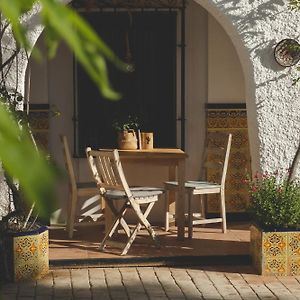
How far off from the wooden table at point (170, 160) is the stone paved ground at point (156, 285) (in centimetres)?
84

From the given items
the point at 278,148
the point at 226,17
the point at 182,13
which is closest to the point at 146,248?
the point at 278,148

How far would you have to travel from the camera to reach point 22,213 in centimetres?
582

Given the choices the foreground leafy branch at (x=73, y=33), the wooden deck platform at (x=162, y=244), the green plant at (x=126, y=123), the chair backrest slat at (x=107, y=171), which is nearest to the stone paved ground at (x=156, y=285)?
the wooden deck platform at (x=162, y=244)

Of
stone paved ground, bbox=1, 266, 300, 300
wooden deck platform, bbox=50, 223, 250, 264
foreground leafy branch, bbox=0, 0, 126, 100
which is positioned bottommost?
stone paved ground, bbox=1, 266, 300, 300

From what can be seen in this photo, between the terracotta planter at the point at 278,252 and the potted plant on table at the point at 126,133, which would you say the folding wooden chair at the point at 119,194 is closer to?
the potted plant on table at the point at 126,133

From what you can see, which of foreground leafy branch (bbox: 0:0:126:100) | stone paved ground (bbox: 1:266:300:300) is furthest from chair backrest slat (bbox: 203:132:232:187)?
foreground leafy branch (bbox: 0:0:126:100)

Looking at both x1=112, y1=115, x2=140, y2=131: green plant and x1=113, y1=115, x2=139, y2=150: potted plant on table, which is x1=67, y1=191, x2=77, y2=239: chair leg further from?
x1=112, y1=115, x2=140, y2=131: green plant

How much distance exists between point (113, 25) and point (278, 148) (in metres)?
2.35

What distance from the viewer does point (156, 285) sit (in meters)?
5.65

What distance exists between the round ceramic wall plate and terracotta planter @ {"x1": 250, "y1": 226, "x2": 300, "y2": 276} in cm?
134

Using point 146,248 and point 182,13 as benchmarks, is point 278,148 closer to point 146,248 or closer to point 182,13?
point 146,248

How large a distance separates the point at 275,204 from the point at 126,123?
2.19 m

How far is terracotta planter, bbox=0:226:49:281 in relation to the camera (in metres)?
5.66

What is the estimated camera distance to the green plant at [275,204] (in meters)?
5.81
